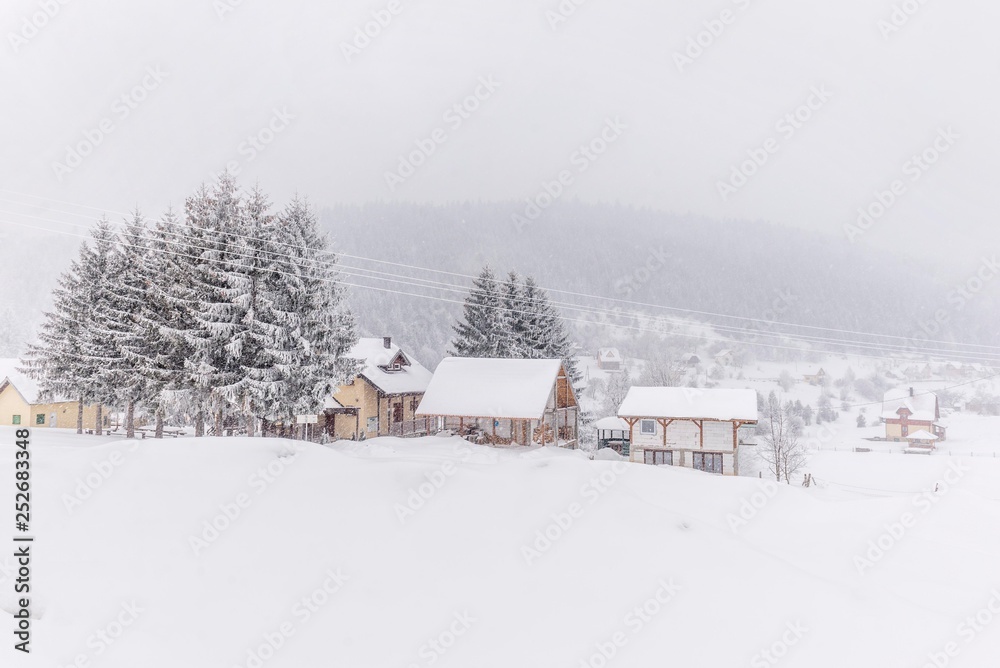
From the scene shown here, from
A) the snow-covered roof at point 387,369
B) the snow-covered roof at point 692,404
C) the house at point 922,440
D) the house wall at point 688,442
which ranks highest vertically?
the snow-covered roof at point 387,369

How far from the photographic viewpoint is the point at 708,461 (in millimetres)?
31031

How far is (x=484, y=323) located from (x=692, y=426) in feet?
57.0

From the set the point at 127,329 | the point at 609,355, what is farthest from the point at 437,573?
the point at 609,355

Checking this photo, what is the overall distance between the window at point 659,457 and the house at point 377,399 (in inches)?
595

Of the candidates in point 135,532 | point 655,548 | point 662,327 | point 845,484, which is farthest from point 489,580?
point 662,327

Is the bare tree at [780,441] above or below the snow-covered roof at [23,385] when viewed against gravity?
below

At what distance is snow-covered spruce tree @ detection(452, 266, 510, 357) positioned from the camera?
135ft

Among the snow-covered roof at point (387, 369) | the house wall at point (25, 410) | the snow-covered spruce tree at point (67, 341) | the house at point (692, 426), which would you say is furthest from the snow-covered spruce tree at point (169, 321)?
the house at point (692, 426)

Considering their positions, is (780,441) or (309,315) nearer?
(309,315)

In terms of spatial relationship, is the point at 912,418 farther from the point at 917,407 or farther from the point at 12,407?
the point at 12,407

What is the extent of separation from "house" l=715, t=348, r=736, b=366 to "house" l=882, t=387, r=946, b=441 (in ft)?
130

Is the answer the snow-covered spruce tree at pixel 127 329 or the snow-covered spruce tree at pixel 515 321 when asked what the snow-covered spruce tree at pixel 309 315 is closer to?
the snow-covered spruce tree at pixel 127 329

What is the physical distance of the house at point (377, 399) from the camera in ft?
113

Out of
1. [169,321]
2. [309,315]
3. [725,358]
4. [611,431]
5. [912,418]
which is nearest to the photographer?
[169,321]
